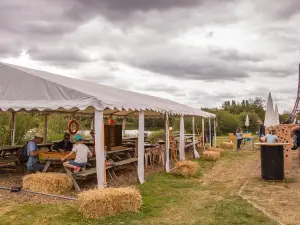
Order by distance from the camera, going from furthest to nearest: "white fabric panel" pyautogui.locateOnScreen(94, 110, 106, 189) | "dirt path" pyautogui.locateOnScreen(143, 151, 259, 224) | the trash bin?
the trash bin
"white fabric panel" pyautogui.locateOnScreen(94, 110, 106, 189)
"dirt path" pyautogui.locateOnScreen(143, 151, 259, 224)

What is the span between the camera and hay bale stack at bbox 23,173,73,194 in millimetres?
6637

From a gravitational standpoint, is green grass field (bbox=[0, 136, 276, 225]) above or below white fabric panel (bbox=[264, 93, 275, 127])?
below

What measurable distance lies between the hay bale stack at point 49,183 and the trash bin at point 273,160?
4.93m

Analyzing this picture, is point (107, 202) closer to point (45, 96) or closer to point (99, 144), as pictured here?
point (99, 144)

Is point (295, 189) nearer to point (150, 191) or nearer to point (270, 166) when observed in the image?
point (270, 166)

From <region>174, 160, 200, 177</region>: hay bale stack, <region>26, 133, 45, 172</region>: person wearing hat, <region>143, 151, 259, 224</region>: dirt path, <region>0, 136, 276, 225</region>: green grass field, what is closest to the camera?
<region>0, 136, 276, 225</region>: green grass field

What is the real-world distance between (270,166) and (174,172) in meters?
2.66

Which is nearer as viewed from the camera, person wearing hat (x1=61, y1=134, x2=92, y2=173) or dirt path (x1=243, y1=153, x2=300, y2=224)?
dirt path (x1=243, y1=153, x2=300, y2=224)

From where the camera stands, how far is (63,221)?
4.96m

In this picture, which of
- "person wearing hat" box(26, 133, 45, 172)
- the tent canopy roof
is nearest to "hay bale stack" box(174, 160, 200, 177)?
the tent canopy roof

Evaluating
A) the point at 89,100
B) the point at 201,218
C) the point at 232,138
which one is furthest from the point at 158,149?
the point at 232,138

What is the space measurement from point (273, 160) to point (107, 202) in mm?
5038

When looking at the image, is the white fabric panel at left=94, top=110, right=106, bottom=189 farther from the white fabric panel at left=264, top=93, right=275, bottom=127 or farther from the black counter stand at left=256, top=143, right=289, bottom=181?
the white fabric panel at left=264, top=93, right=275, bottom=127

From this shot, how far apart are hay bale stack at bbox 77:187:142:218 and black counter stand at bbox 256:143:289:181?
14.5 feet
